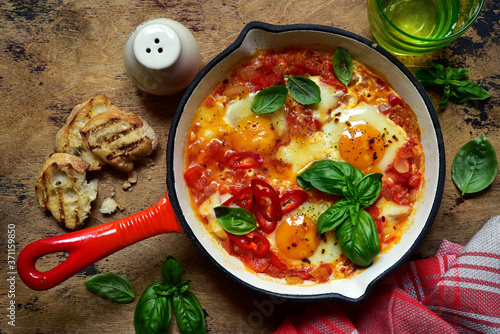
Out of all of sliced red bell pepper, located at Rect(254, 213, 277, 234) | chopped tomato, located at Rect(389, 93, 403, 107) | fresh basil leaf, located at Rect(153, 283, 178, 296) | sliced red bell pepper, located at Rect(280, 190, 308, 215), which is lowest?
fresh basil leaf, located at Rect(153, 283, 178, 296)

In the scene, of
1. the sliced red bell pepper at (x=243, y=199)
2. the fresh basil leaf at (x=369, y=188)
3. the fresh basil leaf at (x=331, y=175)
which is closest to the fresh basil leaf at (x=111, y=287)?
the sliced red bell pepper at (x=243, y=199)

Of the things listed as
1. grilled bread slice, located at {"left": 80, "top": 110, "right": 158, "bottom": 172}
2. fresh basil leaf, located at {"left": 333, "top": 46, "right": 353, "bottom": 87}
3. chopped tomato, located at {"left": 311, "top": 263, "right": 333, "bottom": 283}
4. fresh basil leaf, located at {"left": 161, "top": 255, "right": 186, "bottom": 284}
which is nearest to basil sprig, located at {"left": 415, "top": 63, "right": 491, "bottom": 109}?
fresh basil leaf, located at {"left": 333, "top": 46, "right": 353, "bottom": 87}

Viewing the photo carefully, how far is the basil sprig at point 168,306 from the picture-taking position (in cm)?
287

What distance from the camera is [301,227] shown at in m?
2.84

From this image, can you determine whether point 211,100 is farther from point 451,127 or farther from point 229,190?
point 451,127

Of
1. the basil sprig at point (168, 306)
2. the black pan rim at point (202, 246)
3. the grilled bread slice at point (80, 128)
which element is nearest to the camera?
the black pan rim at point (202, 246)

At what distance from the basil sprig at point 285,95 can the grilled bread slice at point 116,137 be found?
90 centimetres

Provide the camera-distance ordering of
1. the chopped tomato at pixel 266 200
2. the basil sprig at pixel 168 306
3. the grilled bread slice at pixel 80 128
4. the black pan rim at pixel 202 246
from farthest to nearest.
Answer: the grilled bread slice at pixel 80 128, the basil sprig at pixel 168 306, the chopped tomato at pixel 266 200, the black pan rim at pixel 202 246

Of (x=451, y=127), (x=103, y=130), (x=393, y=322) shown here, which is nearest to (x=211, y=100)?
(x=103, y=130)

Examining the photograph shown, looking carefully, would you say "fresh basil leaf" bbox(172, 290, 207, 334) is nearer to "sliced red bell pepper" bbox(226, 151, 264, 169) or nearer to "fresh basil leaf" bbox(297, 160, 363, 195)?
"sliced red bell pepper" bbox(226, 151, 264, 169)

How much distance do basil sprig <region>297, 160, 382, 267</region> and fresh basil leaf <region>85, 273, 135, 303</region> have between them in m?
1.61

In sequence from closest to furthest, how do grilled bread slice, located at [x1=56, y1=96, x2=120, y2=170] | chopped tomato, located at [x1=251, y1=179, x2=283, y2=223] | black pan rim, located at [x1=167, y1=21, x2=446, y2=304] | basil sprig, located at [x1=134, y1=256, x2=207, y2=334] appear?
1. black pan rim, located at [x1=167, y1=21, x2=446, y2=304]
2. chopped tomato, located at [x1=251, y1=179, x2=283, y2=223]
3. basil sprig, located at [x1=134, y1=256, x2=207, y2=334]
4. grilled bread slice, located at [x1=56, y1=96, x2=120, y2=170]

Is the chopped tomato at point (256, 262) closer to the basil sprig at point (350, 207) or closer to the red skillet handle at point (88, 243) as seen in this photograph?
the basil sprig at point (350, 207)

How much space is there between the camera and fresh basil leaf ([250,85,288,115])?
9.11 ft
